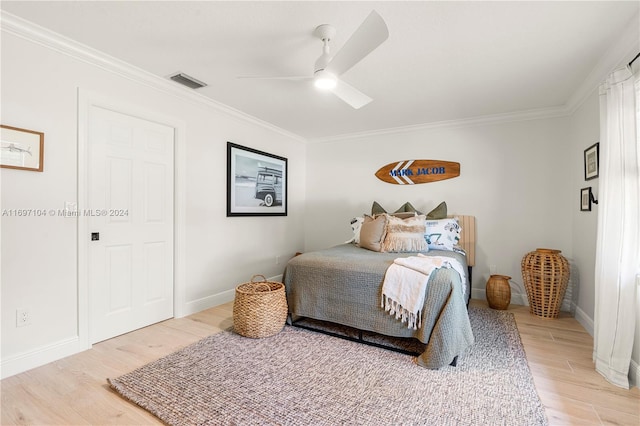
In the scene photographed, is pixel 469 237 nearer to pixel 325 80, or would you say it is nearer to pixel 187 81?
pixel 325 80

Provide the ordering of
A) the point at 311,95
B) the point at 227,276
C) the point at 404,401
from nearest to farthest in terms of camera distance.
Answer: the point at 404,401 → the point at 311,95 → the point at 227,276

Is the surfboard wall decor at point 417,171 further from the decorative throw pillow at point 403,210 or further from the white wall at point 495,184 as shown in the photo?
the decorative throw pillow at point 403,210

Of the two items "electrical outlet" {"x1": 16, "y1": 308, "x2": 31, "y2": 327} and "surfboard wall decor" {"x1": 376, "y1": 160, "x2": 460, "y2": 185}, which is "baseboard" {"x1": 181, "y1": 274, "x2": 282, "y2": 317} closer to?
"electrical outlet" {"x1": 16, "y1": 308, "x2": 31, "y2": 327}

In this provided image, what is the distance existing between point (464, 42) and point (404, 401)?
241cm

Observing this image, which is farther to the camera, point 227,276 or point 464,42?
point 227,276

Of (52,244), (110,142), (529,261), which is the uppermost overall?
(110,142)

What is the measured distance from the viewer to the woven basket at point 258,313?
2523mm

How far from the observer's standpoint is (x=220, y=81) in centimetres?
283

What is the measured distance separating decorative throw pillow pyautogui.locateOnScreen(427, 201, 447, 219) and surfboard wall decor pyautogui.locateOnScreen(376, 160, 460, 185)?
1.55ft

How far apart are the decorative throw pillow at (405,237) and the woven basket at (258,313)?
1.28m

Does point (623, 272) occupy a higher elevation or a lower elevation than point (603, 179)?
lower

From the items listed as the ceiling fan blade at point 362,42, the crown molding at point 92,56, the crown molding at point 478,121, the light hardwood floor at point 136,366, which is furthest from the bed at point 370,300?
the crown molding at point 92,56

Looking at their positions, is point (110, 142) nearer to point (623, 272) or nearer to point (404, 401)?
point (404, 401)

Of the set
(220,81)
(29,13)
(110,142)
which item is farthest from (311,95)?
(29,13)
